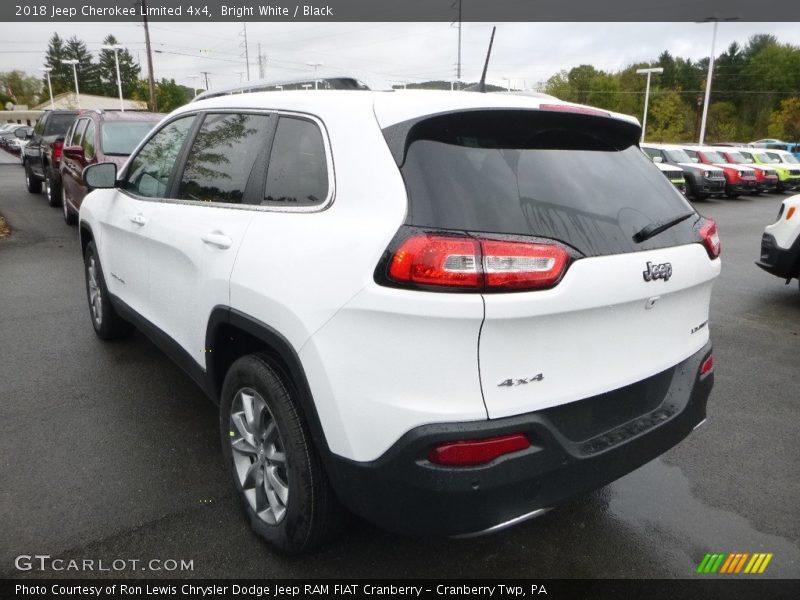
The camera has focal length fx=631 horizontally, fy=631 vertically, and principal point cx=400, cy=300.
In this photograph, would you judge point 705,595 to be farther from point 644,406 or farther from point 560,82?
point 560,82

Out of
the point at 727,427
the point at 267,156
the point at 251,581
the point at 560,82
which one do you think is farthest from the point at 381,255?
the point at 560,82

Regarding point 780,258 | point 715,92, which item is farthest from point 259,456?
point 715,92

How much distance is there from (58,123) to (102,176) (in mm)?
13224

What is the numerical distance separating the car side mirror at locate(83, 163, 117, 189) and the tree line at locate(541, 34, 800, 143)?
238 ft

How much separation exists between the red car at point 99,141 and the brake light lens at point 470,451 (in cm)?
793

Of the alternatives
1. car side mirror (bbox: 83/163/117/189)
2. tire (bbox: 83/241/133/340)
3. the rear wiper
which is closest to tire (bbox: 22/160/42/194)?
tire (bbox: 83/241/133/340)

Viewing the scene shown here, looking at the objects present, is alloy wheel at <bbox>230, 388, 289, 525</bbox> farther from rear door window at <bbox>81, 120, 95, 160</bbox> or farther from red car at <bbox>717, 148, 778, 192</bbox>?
red car at <bbox>717, 148, 778, 192</bbox>

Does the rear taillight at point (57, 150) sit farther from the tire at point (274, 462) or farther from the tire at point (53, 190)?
the tire at point (274, 462)

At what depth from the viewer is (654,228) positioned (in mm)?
2375

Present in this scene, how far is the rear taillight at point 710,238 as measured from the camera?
2.62 meters

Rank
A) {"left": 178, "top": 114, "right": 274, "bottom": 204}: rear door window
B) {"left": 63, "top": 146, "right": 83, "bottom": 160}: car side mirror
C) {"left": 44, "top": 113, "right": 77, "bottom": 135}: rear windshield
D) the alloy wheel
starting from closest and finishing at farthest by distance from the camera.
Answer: the alloy wheel
{"left": 178, "top": 114, "right": 274, "bottom": 204}: rear door window
{"left": 63, "top": 146, "right": 83, "bottom": 160}: car side mirror
{"left": 44, "top": 113, "right": 77, "bottom": 135}: rear windshield

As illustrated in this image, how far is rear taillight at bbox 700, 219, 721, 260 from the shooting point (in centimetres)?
262

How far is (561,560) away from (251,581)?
128 centimetres

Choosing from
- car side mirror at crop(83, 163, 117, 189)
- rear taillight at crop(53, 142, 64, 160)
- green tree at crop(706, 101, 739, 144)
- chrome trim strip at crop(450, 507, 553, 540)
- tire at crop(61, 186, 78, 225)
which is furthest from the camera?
green tree at crop(706, 101, 739, 144)
